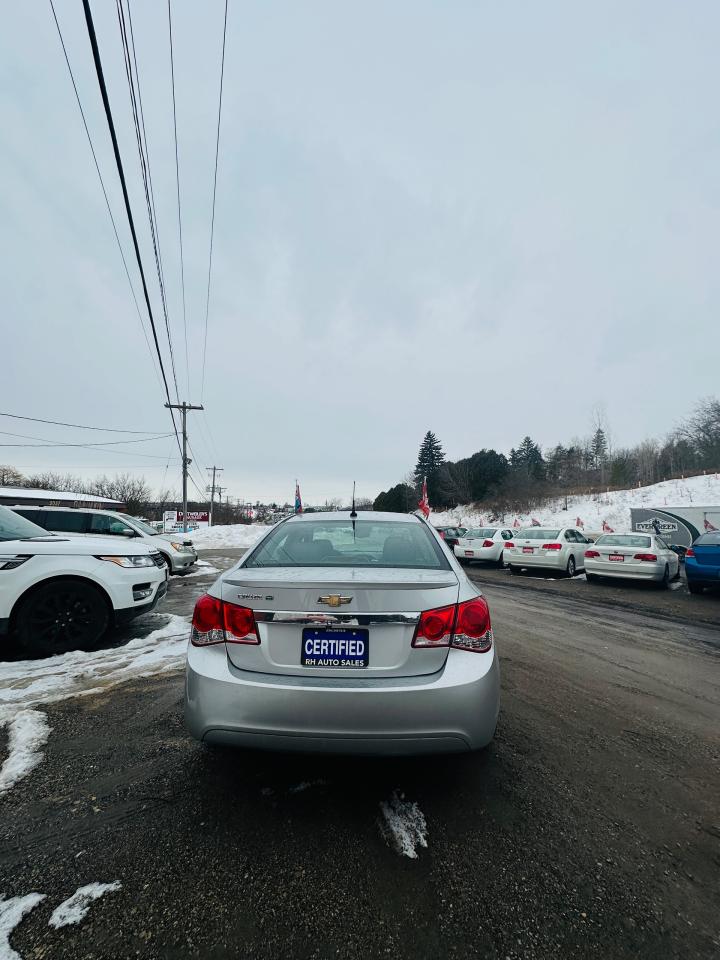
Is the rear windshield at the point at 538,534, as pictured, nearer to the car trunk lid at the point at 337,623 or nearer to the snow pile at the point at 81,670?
the snow pile at the point at 81,670

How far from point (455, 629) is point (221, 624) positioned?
1211 millimetres

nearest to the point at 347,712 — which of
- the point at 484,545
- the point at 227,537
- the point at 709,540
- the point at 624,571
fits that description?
the point at 709,540

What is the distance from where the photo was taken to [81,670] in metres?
4.17

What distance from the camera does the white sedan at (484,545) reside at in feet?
52.4

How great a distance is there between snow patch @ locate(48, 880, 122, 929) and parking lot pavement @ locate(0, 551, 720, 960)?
27 mm

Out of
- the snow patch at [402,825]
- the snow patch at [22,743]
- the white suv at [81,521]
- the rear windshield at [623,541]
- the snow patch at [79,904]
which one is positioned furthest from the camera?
the rear windshield at [623,541]

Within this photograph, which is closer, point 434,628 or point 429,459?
point 434,628

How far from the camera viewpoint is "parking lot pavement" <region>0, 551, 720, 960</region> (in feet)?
5.06

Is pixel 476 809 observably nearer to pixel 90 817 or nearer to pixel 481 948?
pixel 481 948

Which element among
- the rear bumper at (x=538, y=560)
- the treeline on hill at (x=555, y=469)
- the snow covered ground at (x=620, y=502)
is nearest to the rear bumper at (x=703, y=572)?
the rear bumper at (x=538, y=560)

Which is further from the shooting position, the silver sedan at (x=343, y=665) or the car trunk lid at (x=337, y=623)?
the car trunk lid at (x=337, y=623)

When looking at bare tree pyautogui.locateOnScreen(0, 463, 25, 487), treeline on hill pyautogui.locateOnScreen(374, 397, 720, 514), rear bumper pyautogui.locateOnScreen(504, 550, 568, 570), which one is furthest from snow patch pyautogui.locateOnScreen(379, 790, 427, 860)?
bare tree pyautogui.locateOnScreen(0, 463, 25, 487)

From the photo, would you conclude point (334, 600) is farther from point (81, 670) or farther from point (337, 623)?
point (81, 670)

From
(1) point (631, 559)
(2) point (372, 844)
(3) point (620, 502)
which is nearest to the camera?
(2) point (372, 844)
